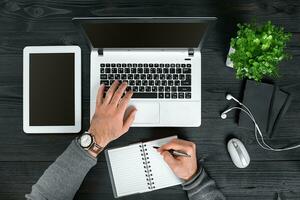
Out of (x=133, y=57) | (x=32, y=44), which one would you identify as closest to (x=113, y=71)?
(x=133, y=57)

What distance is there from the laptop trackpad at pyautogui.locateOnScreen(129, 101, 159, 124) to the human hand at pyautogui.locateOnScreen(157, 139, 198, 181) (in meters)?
0.09

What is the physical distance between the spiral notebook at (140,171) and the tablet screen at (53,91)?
7.5 inches

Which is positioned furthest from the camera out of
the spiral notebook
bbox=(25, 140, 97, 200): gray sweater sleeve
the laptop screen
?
the spiral notebook

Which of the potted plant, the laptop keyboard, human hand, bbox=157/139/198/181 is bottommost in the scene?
human hand, bbox=157/139/198/181

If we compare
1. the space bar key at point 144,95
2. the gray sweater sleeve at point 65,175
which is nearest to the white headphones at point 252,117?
the space bar key at point 144,95

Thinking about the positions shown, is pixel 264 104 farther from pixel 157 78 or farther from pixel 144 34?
pixel 144 34

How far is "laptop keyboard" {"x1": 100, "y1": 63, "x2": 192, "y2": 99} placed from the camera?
1203 mm

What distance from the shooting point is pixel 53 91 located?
122cm

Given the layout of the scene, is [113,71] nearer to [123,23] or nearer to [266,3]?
[123,23]

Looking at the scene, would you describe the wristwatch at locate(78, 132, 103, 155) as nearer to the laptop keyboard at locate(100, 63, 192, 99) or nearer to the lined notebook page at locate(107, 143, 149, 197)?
the lined notebook page at locate(107, 143, 149, 197)

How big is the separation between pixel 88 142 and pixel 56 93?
0.65 feet

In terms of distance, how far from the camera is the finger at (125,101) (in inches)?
46.2

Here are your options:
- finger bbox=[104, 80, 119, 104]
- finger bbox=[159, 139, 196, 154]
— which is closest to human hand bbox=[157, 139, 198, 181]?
finger bbox=[159, 139, 196, 154]

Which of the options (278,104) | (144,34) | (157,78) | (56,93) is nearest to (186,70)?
(157,78)
